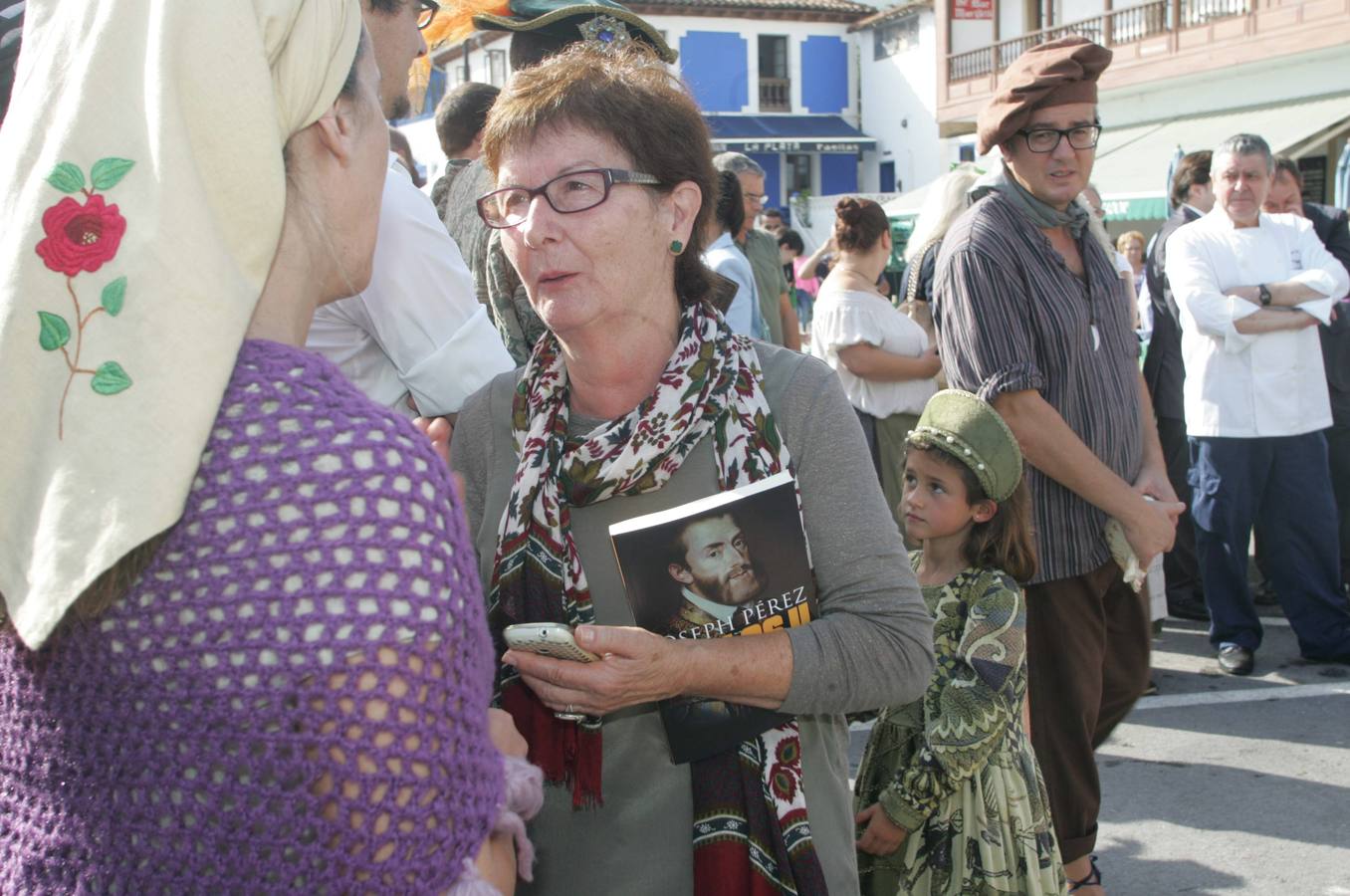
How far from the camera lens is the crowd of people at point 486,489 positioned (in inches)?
41.9

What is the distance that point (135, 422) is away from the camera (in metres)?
1.03

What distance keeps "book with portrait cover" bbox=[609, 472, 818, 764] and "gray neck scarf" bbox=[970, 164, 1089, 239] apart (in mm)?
1842

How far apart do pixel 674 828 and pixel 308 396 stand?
1.05 meters

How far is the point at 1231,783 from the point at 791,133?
39.6m

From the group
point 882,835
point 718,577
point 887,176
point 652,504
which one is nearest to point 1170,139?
point 887,176

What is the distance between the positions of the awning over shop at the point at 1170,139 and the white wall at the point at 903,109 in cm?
1378

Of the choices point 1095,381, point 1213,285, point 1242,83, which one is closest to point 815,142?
point 1242,83

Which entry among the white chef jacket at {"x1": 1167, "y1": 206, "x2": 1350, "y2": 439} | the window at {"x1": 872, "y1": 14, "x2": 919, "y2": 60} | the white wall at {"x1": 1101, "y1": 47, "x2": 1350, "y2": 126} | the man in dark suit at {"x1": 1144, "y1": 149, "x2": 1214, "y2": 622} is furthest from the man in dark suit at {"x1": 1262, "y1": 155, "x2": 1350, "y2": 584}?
the window at {"x1": 872, "y1": 14, "x2": 919, "y2": 60}

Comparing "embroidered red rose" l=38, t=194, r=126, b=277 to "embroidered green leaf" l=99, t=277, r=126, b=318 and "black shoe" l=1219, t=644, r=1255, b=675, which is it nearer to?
"embroidered green leaf" l=99, t=277, r=126, b=318

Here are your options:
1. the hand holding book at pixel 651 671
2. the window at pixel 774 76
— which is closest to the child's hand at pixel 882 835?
the hand holding book at pixel 651 671

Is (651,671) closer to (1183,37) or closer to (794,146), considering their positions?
(1183,37)

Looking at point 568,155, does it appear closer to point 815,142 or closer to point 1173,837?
point 1173,837

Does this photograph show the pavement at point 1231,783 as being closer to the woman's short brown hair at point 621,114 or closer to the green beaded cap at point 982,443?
the green beaded cap at point 982,443

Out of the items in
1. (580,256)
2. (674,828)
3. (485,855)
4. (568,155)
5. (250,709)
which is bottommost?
(674,828)
